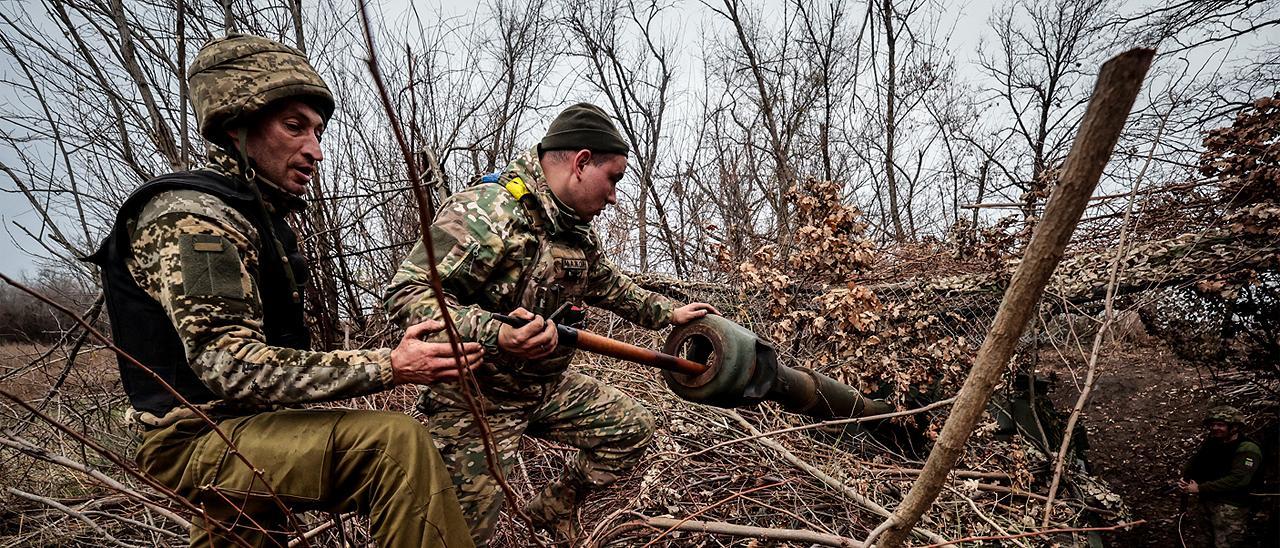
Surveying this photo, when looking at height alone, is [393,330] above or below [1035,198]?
below

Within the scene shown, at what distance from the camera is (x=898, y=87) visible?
1402 cm

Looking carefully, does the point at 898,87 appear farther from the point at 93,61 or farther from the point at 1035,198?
the point at 93,61

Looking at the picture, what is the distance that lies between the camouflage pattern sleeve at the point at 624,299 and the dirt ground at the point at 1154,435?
3.56 m

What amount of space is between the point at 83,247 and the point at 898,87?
46.8 ft

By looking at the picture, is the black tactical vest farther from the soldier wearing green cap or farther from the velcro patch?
the soldier wearing green cap

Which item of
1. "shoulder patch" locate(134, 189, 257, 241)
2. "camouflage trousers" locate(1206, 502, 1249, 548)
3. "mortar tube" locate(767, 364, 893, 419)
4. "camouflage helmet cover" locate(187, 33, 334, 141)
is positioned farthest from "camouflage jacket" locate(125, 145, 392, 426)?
"camouflage trousers" locate(1206, 502, 1249, 548)

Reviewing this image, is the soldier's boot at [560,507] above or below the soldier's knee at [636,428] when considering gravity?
below

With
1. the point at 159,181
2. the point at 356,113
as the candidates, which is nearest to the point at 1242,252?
the point at 159,181

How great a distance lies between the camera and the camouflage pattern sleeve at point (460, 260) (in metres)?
2.26

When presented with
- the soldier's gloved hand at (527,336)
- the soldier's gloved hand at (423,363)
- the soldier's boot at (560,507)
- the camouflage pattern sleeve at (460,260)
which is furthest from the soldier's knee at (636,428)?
the soldier's gloved hand at (423,363)

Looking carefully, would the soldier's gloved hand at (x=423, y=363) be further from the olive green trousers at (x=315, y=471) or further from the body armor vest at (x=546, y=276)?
the body armor vest at (x=546, y=276)

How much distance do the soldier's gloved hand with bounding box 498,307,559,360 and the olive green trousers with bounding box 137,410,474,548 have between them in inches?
15.4

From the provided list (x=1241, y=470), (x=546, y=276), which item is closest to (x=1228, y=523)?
(x=1241, y=470)

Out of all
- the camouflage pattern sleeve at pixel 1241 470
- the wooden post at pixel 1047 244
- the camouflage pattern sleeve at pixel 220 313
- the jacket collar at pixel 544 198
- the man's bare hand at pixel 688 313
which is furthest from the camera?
the camouflage pattern sleeve at pixel 1241 470
